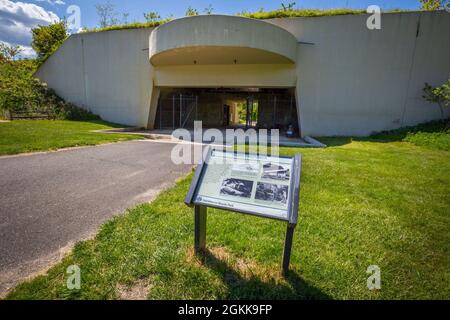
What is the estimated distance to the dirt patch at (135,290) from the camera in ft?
7.37

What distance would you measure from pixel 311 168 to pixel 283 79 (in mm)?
11073

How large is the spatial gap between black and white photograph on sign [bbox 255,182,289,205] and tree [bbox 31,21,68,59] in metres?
39.9

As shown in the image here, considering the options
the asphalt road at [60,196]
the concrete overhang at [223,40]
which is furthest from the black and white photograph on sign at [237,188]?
the concrete overhang at [223,40]

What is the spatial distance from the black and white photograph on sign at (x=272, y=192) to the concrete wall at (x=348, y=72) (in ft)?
48.0

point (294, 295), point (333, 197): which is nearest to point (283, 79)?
point (333, 197)

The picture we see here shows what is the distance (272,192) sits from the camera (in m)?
2.46

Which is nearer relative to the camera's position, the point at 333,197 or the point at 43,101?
the point at 333,197

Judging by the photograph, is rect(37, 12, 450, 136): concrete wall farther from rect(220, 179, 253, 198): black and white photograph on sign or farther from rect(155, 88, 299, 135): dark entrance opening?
rect(220, 179, 253, 198): black and white photograph on sign

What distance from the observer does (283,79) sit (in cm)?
1611

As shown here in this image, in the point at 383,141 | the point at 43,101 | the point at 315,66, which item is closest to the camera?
the point at 383,141

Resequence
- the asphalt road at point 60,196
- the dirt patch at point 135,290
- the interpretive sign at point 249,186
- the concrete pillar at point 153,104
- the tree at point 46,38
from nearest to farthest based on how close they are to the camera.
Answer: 1. the dirt patch at point 135,290
2. the interpretive sign at point 249,186
3. the asphalt road at point 60,196
4. the concrete pillar at point 153,104
5. the tree at point 46,38

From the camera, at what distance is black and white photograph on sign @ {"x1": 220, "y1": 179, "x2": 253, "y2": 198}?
2.50 m

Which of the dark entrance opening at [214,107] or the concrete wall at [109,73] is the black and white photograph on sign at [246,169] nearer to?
the concrete wall at [109,73]
